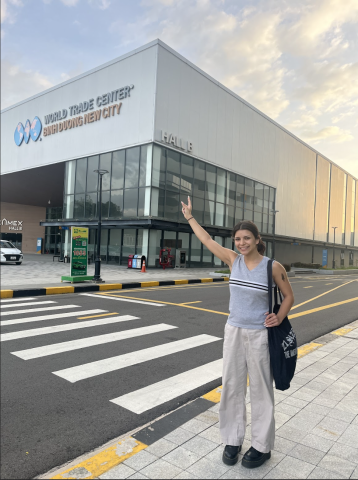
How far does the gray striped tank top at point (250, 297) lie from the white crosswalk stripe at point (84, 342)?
12.8 ft

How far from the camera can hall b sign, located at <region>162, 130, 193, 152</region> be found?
26.4 m

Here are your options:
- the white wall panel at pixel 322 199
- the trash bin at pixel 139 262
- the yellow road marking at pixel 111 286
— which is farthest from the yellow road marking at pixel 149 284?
the white wall panel at pixel 322 199

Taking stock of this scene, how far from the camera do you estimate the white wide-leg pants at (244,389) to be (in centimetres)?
277

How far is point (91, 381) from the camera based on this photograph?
15.2ft

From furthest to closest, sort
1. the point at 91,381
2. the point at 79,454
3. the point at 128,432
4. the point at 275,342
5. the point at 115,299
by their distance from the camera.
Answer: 1. the point at 115,299
2. the point at 91,381
3. the point at 128,432
4. the point at 79,454
5. the point at 275,342

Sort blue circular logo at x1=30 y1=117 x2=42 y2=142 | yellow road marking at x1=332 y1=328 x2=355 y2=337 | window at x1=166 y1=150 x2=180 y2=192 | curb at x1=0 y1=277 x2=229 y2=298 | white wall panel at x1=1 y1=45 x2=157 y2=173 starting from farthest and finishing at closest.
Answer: blue circular logo at x1=30 y1=117 x2=42 y2=142, window at x1=166 y1=150 x2=180 y2=192, white wall panel at x1=1 y1=45 x2=157 y2=173, curb at x1=0 y1=277 x2=229 y2=298, yellow road marking at x1=332 y1=328 x2=355 y2=337

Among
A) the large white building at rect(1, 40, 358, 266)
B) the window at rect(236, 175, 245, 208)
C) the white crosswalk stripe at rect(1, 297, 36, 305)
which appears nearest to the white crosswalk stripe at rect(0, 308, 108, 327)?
the white crosswalk stripe at rect(1, 297, 36, 305)

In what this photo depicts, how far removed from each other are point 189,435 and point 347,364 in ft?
10.6

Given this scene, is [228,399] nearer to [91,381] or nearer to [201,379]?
[201,379]

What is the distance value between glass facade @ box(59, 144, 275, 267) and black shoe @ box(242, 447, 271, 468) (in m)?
22.6

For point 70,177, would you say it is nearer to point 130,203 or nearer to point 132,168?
point 132,168

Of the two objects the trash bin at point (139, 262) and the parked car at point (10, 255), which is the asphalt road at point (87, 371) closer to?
the trash bin at point (139, 262)

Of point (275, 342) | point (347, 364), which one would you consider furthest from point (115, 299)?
point (275, 342)

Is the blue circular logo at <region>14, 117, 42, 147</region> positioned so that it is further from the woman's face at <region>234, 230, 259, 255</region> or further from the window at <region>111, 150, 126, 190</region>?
the woman's face at <region>234, 230, 259, 255</region>
